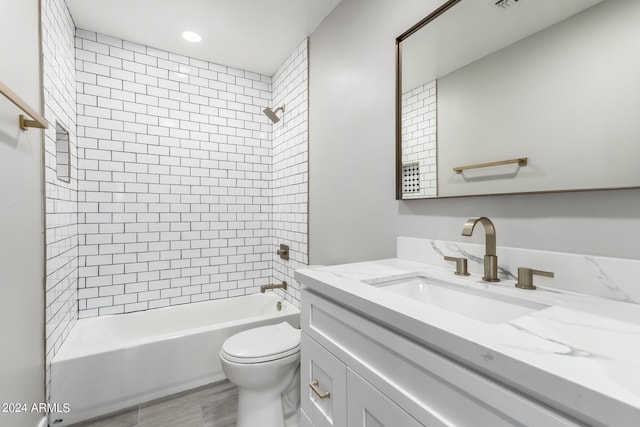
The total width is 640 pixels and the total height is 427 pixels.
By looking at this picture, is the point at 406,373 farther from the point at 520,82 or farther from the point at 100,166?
the point at 100,166

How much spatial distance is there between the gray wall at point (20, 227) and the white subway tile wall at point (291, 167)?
161 cm

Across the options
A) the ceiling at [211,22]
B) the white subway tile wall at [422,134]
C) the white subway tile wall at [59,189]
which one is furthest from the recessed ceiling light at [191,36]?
the white subway tile wall at [422,134]

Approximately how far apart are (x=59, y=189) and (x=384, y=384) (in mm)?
2237

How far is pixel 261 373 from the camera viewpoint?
5.02 ft

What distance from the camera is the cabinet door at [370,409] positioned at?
2.25 ft

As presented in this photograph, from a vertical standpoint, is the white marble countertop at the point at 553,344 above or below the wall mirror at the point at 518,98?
below

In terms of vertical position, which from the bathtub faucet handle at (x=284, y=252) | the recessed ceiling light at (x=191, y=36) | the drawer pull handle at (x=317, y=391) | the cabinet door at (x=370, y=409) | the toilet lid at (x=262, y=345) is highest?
the recessed ceiling light at (x=191, y=36)

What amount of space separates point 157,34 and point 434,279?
2731 millimetres

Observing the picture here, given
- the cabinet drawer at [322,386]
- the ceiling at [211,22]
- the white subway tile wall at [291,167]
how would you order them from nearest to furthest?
1. the cabinet drawer at [322,386]
2. the ceiling at [211,22]
3. the white subway tile wall at [291,167]

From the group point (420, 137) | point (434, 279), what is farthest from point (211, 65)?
point (434, 279)

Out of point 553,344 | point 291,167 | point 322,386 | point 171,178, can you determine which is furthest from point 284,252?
point 553,344

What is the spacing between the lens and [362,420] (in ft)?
2.65

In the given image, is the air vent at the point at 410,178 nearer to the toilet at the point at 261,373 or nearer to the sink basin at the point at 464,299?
the sink basin at the point at 464,299

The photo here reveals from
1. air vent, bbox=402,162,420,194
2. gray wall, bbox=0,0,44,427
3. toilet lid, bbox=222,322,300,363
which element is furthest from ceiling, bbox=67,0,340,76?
toilet lid, bbox=222,322,300,363
